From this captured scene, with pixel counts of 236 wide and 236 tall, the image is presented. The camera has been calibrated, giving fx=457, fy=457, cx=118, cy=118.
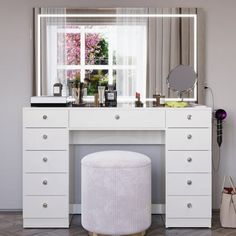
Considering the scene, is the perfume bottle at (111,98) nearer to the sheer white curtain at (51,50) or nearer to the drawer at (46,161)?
the sheer white curtain at (51,50)

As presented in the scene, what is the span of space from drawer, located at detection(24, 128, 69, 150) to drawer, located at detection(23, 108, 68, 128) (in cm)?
5

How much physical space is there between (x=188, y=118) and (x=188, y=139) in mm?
162

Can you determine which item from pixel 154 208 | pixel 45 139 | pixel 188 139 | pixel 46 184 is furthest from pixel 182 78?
pixel 46 184

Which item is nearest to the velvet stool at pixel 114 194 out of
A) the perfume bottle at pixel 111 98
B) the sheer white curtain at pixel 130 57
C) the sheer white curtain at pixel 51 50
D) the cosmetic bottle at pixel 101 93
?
the perfume bottle at pixel 111 98

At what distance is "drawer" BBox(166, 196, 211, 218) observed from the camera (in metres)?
3.54

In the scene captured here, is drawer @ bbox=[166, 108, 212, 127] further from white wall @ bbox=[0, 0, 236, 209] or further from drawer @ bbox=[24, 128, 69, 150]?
drawer @ bbox=[24, 128, 69, 150]

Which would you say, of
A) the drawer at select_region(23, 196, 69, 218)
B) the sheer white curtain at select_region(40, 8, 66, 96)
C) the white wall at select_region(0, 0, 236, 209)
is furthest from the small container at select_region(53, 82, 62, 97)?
the drawer at select_region(23, 196, 69, 218)

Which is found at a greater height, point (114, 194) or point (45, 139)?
point (45, 139)

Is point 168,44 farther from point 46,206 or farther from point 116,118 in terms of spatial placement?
point 46,206

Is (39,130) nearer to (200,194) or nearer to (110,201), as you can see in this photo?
(110,201)

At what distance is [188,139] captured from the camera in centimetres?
351

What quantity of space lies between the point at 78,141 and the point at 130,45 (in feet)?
3.08

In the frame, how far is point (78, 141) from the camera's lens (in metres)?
3.86

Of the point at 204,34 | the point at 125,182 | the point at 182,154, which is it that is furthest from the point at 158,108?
the point at 204,34
